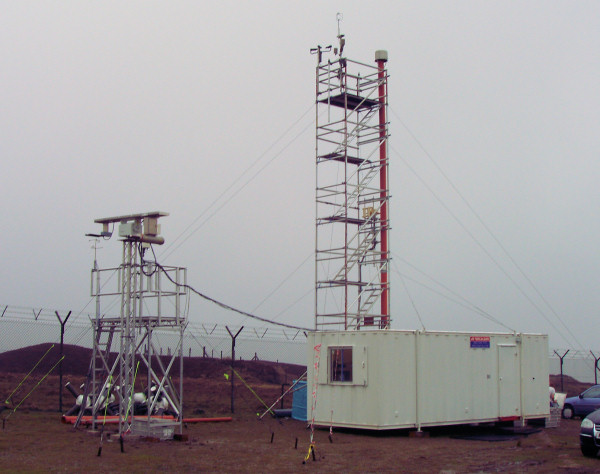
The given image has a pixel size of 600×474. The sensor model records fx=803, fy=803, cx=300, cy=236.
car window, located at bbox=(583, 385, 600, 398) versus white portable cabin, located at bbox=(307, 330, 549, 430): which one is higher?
white portable cabin, located at bbox=(307, 330, 549, 430)

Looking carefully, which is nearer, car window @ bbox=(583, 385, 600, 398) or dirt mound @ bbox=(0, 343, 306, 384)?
car window @ bbox=(583, 385, 600, 398)

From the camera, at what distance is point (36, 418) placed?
24.4 metres

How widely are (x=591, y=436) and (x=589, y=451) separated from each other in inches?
17.6

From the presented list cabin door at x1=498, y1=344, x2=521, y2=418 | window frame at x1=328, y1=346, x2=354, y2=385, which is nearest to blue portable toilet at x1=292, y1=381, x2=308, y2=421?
window frame at x1=328, y1=346, x2=354, y2=385

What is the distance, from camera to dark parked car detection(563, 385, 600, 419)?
29438mm

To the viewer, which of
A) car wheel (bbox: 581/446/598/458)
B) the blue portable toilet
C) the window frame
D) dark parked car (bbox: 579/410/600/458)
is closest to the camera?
dark parked car (bbox: 579/410/600/458)

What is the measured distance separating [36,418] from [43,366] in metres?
18.9

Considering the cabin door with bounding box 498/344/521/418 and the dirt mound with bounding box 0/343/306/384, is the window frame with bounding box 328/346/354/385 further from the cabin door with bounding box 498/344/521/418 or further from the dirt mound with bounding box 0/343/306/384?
the dirt mound with bounding box 0/343/306/384

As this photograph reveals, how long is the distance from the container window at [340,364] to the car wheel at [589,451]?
6.71 meters

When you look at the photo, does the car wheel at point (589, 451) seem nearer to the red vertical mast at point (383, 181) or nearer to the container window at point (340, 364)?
the container window at point (340, 364)

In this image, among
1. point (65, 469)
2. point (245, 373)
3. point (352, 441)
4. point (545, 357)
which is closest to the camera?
point (65, 469)

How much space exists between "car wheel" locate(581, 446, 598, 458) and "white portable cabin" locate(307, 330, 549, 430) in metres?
5.44

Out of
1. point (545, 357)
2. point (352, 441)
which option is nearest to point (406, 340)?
point (352, 441)

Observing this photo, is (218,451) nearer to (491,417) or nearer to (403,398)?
(403,398)
